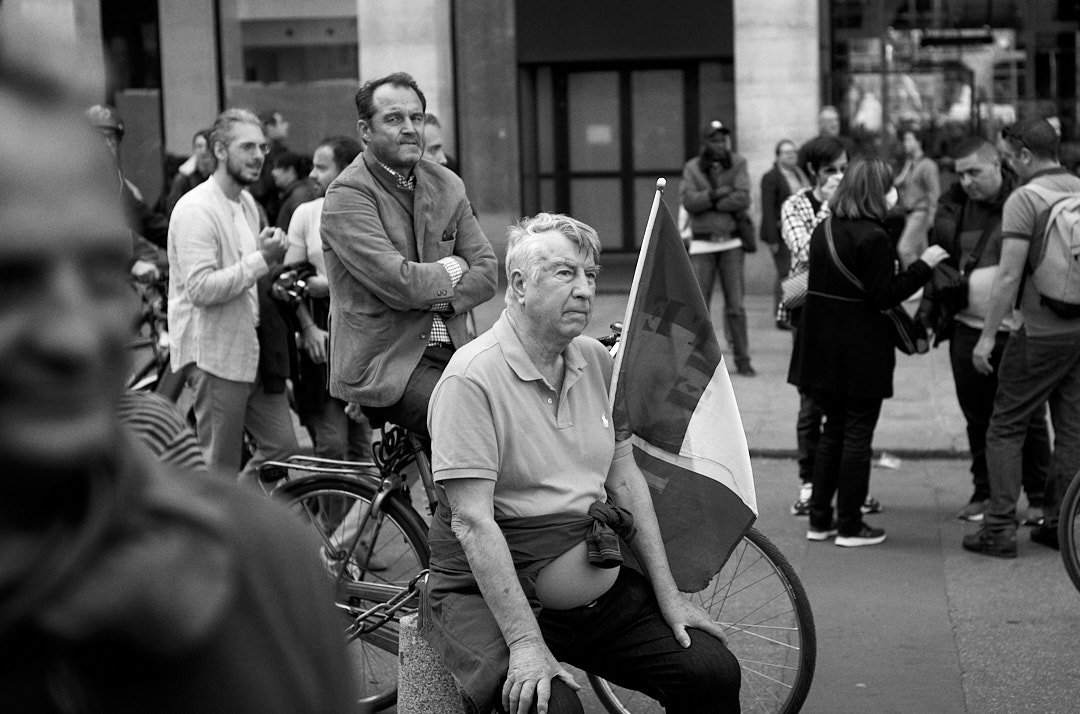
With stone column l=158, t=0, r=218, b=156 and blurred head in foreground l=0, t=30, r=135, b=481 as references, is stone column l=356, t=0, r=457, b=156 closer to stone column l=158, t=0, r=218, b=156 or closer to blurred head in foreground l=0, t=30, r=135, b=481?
stone column l=158, t=0, r=218, b=156

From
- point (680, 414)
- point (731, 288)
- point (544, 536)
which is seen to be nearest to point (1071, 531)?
point (680, 414)

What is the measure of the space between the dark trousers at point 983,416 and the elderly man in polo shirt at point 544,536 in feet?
12.1

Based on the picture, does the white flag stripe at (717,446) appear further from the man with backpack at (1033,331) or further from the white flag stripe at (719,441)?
the man with backpack at (1033,331)

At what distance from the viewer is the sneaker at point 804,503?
754cm

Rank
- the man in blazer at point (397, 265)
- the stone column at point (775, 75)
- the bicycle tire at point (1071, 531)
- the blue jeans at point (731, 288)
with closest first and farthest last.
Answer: the man in blazer at point (397, 265) < the bicycle tire at point (1071, 531) < the blue jeans at point (731, 288) < the stone column at point (775, 75)

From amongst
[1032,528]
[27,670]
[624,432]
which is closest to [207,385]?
[624,432]

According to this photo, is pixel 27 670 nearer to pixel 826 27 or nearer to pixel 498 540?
pixel 498 540

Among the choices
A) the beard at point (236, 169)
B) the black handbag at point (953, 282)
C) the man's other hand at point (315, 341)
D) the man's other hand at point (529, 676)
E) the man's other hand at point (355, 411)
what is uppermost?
the beard at point (236, 169)

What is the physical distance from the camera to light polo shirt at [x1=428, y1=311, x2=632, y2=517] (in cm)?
367

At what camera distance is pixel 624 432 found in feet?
13.4

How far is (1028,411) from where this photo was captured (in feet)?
22.3

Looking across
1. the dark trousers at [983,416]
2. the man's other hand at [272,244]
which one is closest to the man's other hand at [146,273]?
the man's other hand at [272,244]

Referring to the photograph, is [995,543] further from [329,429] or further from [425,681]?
[425,681]

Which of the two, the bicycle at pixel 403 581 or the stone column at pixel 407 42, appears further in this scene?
the stone column at pixel 407 42
